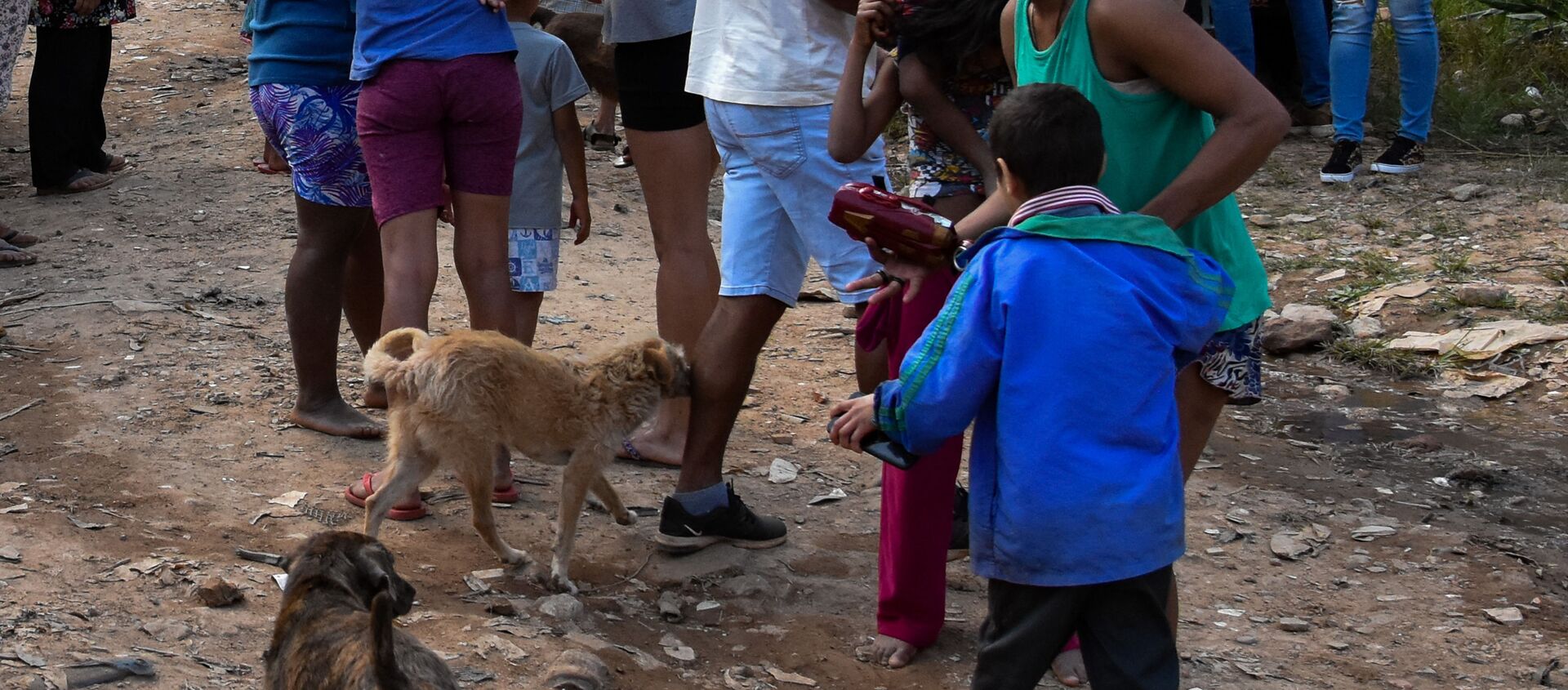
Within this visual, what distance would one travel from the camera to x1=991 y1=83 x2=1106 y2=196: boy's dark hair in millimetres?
2605

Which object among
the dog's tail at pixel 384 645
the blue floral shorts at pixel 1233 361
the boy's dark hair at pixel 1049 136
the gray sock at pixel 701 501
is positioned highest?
the boy's dark hair at pixel 1049 136

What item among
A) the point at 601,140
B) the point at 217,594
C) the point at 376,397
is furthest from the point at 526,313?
the point at 601,140

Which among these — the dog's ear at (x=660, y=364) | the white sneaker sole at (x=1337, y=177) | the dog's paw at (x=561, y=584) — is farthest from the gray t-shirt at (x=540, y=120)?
the white sneaker sole at (x=1337, y=177)

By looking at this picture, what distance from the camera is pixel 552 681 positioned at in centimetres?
330

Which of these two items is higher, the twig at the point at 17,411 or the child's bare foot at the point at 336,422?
the twig at the point at 17,411

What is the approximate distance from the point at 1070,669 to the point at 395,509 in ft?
6.95

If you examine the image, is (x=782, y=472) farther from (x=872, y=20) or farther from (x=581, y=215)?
(x=872, y=20)

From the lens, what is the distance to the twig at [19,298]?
19.8 feet

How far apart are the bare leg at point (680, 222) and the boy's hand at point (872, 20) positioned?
3.89 feet

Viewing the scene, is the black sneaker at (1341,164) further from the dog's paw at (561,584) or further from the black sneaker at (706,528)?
the dog's paw at (561,584)

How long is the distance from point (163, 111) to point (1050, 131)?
8.67 m

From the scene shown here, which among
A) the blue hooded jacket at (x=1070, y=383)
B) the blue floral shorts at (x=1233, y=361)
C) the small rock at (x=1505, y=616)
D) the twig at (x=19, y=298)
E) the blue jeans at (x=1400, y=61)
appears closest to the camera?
the blue hooded jacket at (x=1070, y=383)

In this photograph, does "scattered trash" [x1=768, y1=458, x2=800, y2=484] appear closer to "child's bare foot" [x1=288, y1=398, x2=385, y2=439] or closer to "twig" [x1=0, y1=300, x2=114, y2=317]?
"child's bare foot" [x1=288, y1=398, x2=385, y2=439]

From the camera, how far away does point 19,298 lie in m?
6.09
